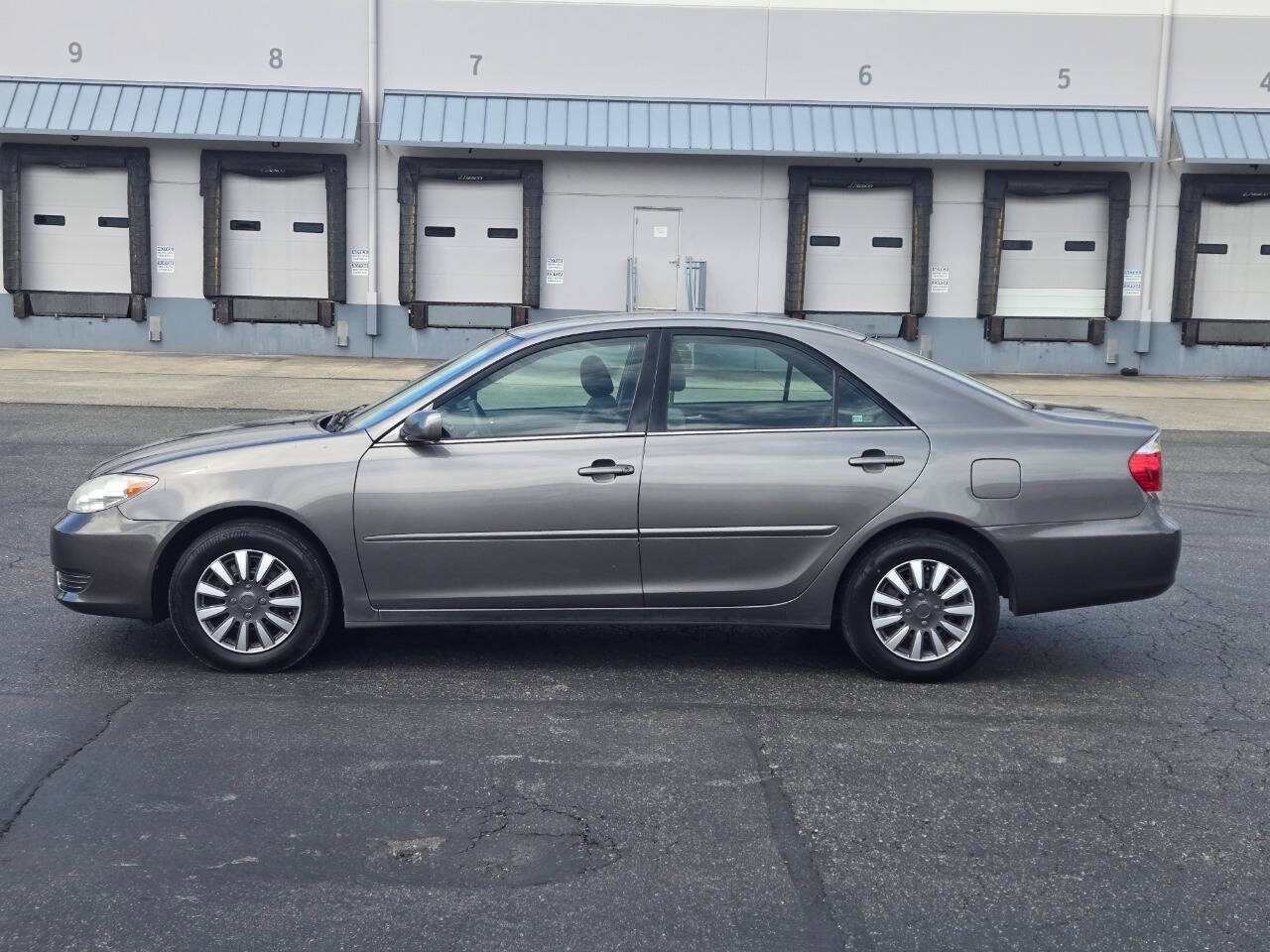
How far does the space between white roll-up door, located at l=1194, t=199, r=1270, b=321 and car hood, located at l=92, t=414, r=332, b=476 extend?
1952 cm

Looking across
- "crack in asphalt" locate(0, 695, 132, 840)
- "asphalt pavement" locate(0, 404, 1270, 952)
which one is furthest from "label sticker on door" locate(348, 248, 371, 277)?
"crack in asphalt" locate(0, 695, 132, 840)

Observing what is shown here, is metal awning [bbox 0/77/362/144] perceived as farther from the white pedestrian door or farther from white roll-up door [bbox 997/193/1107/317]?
white roll-up door [bbox 997/193/1107/317]

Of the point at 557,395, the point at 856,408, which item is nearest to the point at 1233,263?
the point at 856,408

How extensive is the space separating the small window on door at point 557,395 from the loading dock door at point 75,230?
1851cm

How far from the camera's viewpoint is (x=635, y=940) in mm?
3857

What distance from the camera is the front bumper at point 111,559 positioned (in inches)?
243

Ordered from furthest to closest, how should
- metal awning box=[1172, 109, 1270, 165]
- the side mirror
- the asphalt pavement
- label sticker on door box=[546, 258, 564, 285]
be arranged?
label sticker on door box=[546, 258, 564, 285], metal awning box=[1172, 109, 1270, 165], the side mirror, the asphalt pavement

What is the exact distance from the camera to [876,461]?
6.17m

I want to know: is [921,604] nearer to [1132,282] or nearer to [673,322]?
[673,322]

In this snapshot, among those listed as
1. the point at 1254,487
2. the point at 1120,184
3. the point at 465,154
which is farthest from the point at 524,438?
the point at 1120,184

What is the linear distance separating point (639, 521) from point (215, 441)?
1.93 meters

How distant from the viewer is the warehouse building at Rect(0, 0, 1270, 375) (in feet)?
73.3

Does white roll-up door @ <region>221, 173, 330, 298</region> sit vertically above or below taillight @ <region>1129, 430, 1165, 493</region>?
above

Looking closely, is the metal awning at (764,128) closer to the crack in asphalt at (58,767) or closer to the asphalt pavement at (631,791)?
the asphalt pavement at (631,791)
